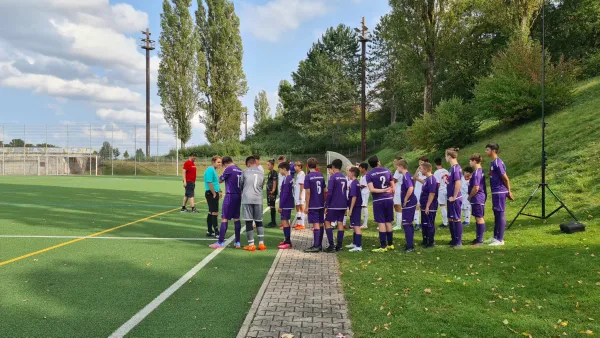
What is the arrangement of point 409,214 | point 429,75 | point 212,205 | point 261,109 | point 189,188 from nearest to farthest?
1. point 409,214
2. point 212,205
3. point 189,188
4. point 429,75
5. point 261,109

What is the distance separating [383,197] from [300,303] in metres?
3.30

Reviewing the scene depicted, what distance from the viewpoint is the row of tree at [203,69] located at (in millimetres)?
54625

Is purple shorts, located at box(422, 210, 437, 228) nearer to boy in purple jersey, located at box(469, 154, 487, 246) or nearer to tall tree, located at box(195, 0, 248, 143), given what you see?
boy in purple jersey, located at box(469, 154, 487, 246)

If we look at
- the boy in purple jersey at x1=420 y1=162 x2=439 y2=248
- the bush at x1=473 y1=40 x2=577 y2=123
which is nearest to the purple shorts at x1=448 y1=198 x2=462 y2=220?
the boy in purple jersey at x1=420 y1=162 x2=439 y2=248

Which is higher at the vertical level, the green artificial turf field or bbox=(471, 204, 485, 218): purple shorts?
bbox=(471, 204, 485, 218): purple shorts

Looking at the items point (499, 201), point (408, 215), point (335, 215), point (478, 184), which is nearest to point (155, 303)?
point (335, 215)

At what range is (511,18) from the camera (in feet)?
83.8

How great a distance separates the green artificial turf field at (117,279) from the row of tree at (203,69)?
4591 centimetres

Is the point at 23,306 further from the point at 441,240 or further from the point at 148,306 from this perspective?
the point at 441,240

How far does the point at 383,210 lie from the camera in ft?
24.5

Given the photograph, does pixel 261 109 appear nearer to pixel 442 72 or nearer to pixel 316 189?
pixel 442 72

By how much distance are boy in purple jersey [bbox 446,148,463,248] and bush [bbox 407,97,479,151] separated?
1408 cm

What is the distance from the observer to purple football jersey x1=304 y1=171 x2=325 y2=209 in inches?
306

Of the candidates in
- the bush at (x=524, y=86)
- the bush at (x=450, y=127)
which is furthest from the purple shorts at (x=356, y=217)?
the bush at (x=450, y=127)
